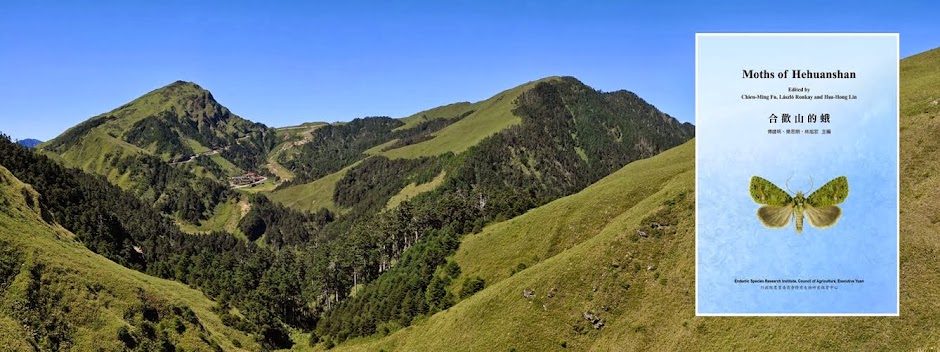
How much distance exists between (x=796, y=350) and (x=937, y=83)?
7598cm

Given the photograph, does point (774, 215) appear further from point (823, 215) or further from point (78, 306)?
point (78, 306)

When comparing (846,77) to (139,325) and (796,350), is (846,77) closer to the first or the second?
(796,350)

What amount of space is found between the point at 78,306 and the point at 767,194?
104 metres

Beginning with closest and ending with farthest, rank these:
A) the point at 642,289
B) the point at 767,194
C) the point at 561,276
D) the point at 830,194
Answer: the point at 830,194, the point at 767,194, the point at 642,289, the point at 561,276

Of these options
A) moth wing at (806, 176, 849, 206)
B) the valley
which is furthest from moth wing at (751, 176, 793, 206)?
the valley

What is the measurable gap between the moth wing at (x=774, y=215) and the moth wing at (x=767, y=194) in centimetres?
19

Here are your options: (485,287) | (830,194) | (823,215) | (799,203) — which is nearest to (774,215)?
(799,203)

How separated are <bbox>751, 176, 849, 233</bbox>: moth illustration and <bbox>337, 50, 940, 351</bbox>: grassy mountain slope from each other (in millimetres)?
34784

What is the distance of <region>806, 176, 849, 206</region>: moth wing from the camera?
77.6ft

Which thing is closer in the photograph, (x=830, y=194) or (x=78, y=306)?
(x=830, y=194)

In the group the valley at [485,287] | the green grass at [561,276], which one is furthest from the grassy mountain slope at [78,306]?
the green grass at [561,276]

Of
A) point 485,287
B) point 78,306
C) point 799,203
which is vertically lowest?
point 485,287

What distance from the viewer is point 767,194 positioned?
24266mm

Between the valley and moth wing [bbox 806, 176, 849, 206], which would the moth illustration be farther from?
the valley
